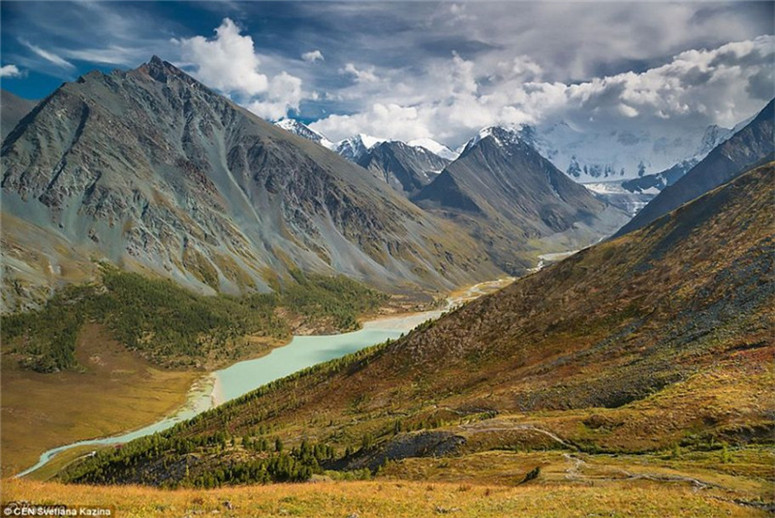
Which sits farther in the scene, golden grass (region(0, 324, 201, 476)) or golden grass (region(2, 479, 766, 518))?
golden grass (region(0, 324, 201, 476))

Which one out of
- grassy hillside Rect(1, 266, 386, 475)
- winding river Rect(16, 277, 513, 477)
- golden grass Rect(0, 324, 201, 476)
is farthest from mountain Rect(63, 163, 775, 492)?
grassy hillside Rect(1, 266, 386, 475)

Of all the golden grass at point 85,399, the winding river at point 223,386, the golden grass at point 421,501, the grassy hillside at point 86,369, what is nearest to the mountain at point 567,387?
the golden grass at point 421,501

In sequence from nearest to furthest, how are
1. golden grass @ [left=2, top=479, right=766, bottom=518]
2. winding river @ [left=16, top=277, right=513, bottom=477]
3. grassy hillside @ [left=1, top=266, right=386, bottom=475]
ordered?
golden grass @ [left=2, top=479, right=766, bottom=518] < winding river @ [left=16, top=277, right=513, bottom=477] < grassy hillside @ [left=1, top=266, right=386, bottom=475]

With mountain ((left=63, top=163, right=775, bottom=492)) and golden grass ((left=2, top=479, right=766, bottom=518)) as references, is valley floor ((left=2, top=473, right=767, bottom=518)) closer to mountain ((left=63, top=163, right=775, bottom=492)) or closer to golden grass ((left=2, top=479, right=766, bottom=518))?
golden grass ((left=2, top=479, right=766, bottom=518))

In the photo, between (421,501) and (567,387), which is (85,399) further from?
(421,501)

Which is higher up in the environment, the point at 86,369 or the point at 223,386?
the point at 86,369

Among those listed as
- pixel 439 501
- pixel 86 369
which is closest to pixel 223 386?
pixel 86 369

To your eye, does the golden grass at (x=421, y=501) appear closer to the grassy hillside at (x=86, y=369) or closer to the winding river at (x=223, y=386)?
the winding river at (x=223, y=386)
